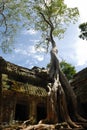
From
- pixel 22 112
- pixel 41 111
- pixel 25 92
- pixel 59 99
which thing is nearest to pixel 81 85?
pixel 59 99

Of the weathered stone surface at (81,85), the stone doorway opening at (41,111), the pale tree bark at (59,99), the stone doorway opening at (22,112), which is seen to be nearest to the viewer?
the pale tree bark at (59,99)

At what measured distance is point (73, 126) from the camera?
7691 mm

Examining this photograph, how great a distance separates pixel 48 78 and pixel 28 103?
68.6 inches

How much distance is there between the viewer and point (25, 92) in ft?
34.5

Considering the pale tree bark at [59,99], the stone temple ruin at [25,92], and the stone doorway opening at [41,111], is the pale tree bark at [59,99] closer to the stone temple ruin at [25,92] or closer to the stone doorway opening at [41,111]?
the stone temple ruin at [25,92]

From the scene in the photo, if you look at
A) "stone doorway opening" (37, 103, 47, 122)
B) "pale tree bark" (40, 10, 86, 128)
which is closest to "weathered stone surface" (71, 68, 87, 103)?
"pale tree bark" (40, 10, 86, 128)

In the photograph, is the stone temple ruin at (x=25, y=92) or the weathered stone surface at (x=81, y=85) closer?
the stone temple ruin at (x=25, y=92)

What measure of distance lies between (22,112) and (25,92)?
1.42 meters

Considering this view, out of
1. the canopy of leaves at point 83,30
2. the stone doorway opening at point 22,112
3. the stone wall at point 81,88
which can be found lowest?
the stone doorway opening at point 22,112

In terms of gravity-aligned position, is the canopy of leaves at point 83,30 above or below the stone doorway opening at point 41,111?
above

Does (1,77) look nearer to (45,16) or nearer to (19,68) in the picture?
(19,68)

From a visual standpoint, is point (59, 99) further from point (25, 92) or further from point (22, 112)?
point (22, 112)

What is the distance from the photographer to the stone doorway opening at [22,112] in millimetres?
10951

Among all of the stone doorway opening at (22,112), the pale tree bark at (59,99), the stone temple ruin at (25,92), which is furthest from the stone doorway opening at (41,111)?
the pale tree bark at (59,99)
